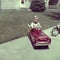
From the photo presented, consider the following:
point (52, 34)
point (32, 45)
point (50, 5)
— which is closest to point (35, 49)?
point (32, 45)

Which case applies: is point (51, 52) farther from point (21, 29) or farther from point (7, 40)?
point (21, 29)

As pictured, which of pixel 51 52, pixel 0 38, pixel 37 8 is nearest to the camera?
pixel 51 52

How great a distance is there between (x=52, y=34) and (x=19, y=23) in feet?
11.5

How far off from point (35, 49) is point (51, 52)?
2.49ft

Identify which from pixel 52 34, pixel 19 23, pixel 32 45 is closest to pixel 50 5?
pixel 19 23

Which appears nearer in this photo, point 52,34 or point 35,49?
point 35,49

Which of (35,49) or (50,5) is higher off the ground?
(35,49)

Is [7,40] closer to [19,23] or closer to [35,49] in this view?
[35,49]

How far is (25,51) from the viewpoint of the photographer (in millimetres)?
9953

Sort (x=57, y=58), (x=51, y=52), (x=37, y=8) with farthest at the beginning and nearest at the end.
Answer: (x=37, y=8) → (x=51, y=52) → (x=57, y=58)

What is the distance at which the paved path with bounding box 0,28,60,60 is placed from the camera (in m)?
9.14

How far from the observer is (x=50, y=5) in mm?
40375

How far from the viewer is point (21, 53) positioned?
9617mm

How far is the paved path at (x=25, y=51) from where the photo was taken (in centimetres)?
914
